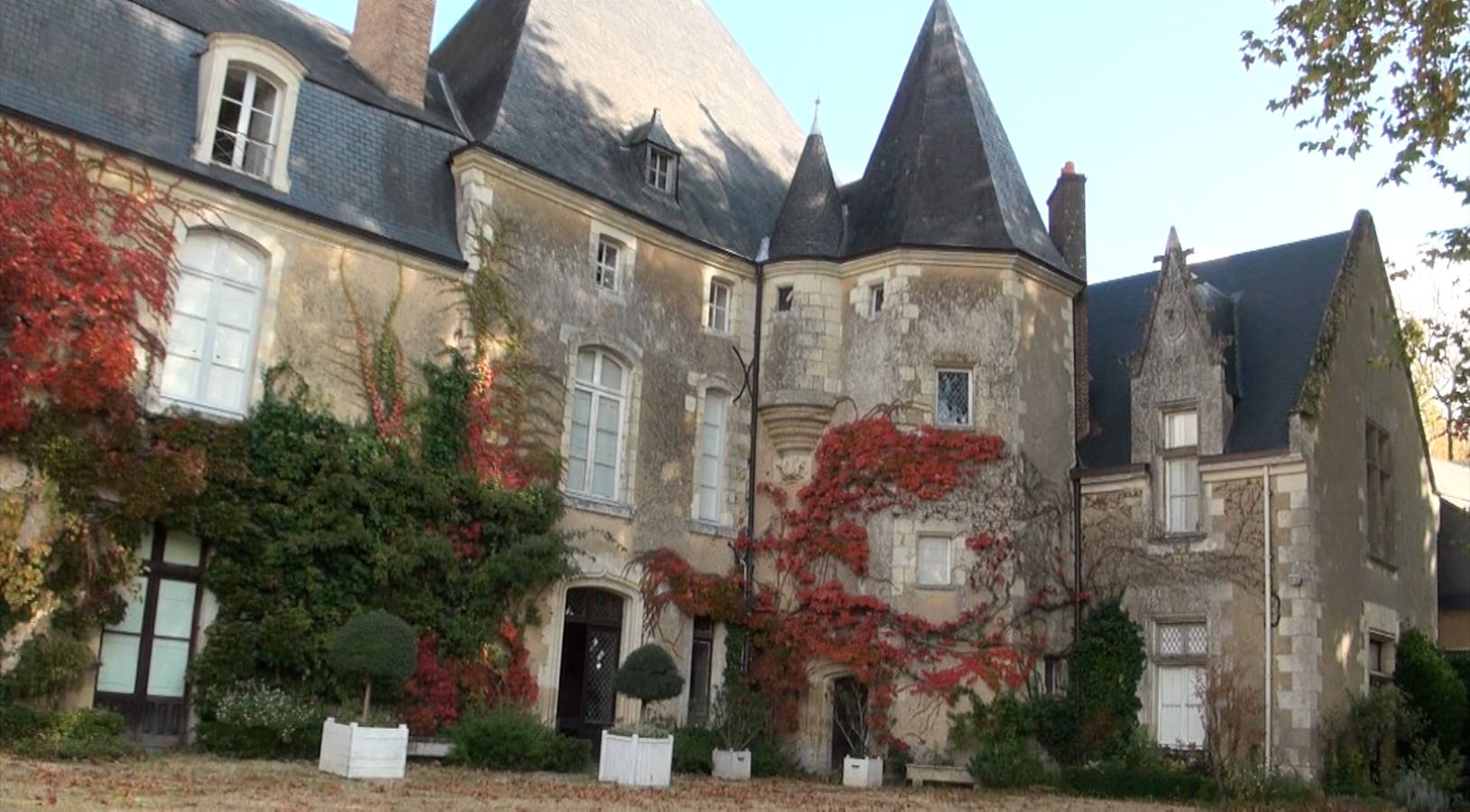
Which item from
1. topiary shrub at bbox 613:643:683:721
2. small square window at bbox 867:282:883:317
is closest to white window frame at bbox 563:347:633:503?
topiary shrub at bbox 613:643:683:721

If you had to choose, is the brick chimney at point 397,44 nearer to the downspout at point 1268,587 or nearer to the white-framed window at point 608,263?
the white-framed window at point 608,263

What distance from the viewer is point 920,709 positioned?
637 inches

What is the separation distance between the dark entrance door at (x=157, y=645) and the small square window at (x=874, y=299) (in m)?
8.68

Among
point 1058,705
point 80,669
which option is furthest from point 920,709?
point 80,669

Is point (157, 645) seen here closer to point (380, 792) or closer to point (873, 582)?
point (380, 792)

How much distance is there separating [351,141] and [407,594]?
5033 millimetres

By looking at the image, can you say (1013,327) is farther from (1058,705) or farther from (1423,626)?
(1423,626)

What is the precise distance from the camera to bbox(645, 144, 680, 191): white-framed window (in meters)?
18.1

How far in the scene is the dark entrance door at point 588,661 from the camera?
15.8 metres

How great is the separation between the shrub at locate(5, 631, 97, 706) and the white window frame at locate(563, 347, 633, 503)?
5.59 m

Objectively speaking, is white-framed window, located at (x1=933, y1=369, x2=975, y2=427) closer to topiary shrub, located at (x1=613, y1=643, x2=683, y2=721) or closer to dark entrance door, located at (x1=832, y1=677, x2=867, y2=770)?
dark entrance door, located at (x1=832, y1=677, x2=867, y2=770)

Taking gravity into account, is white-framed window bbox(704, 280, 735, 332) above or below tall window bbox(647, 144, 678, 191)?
below

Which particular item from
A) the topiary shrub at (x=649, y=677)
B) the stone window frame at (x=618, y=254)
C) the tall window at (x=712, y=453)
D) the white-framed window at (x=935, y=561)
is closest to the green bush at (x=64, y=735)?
the topiary shrub at (x=649, y=677)

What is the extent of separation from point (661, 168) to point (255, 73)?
18.4ft
